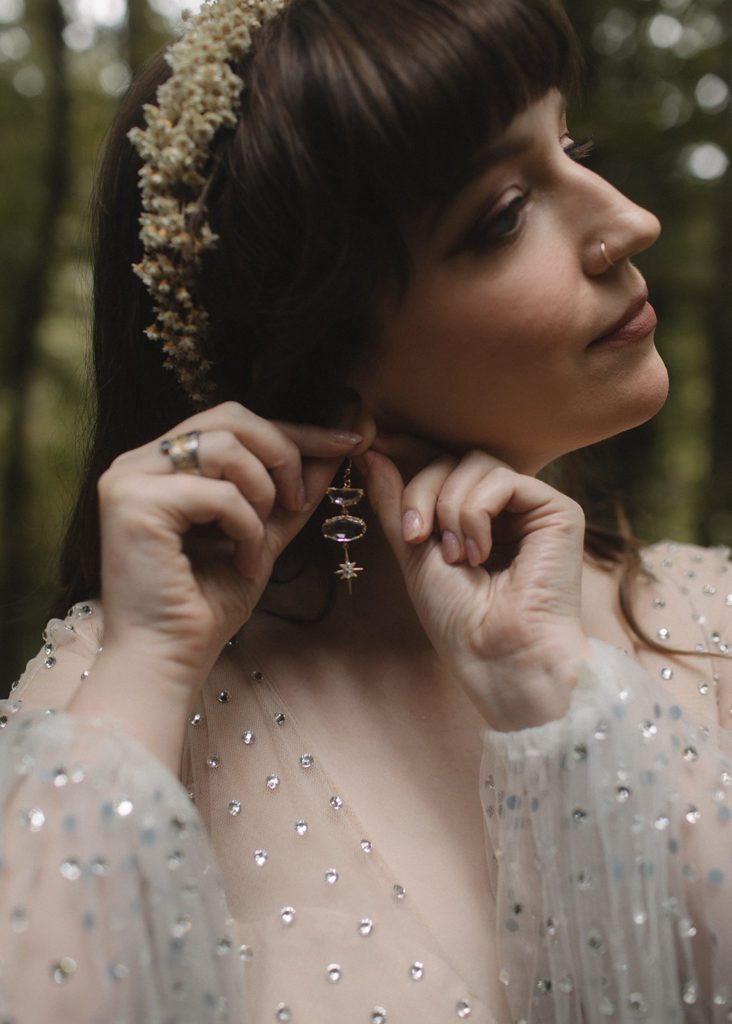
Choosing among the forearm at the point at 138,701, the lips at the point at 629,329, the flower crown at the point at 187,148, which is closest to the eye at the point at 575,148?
the lips at the point at 629,329

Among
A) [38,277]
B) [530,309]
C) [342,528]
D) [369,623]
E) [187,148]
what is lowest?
[369,623]

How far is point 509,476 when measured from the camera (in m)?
1.19

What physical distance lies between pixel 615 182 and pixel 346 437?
1.59m

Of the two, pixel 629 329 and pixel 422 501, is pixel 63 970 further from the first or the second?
pixel 629 329

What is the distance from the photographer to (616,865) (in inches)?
39.7

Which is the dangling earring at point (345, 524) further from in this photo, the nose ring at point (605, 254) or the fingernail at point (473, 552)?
the nose ring at point (605, 254)

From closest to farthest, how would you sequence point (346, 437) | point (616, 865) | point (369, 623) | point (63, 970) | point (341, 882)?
point (63, 970)
point (616, 865)
point (341, 882)
point (346, 437)
point (369, 623)

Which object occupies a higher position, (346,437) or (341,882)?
(346,437)

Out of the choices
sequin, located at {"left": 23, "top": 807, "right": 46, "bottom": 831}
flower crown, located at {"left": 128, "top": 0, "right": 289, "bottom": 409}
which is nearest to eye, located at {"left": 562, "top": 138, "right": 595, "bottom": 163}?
flower crown, located at {"left": 128, "top": 0, "right": 289, "bottom": 409}

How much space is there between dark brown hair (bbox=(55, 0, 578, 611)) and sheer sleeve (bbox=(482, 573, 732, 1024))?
21.4 inches

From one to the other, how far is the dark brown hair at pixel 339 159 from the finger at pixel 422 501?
0.57 feet

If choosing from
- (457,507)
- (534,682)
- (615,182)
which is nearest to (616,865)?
(534,682)

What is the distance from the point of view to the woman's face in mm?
1153

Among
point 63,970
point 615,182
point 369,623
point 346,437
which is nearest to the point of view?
point 63,970
